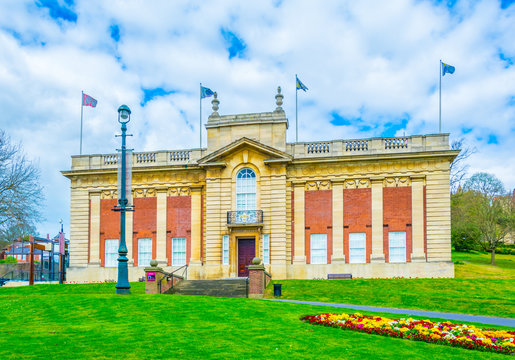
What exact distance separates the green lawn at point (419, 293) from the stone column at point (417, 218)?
305 cm

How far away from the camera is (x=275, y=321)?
1438 cm

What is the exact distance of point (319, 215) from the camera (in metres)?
30.6

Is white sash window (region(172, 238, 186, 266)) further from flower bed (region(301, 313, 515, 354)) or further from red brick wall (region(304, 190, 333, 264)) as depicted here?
flower bed (region(301, 313, 515, 354))

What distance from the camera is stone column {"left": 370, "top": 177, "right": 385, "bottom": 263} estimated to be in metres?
29.6

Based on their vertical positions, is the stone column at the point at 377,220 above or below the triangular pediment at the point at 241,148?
below

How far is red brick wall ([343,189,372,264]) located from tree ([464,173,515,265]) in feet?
54.6

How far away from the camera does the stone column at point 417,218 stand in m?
29.2

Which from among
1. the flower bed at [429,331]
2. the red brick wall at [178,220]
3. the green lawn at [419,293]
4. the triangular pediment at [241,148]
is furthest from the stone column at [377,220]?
the flower bed at [429,331]

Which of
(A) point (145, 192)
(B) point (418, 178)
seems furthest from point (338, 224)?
(A) point (145, 192)

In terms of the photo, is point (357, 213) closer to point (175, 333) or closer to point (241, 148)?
point (241, 148)

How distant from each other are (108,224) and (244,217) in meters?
9.22

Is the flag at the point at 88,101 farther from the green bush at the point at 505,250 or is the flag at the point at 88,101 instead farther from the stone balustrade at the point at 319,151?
the green bush at the point at 505,250

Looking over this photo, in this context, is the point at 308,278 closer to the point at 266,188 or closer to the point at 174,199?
the point at 266,188

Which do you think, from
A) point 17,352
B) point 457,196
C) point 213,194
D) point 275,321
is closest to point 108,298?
point 275,321
